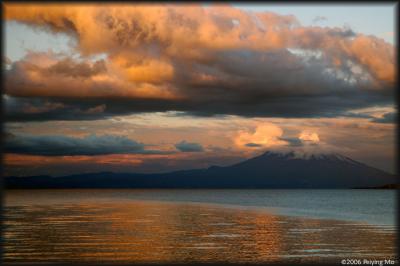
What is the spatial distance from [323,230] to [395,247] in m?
15.3

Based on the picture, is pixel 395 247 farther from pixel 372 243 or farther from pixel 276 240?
pixel 276 240

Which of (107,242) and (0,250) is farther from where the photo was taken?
(107,242)

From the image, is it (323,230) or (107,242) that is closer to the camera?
(107,242)

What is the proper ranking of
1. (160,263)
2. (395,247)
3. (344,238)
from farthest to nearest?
(344,238)
(395,247)
(160,263)

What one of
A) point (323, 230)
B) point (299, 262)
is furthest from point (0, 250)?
point (323, 230)

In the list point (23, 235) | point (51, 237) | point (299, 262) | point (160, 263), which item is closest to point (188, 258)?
point (160, 263)

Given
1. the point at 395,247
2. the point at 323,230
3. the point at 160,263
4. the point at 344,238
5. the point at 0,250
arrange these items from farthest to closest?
the point at 323,230 < the point at 344,238 < the point at 395,247 < the point at 0,250 < the point at 160,263

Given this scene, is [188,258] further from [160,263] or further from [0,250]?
[0,250]

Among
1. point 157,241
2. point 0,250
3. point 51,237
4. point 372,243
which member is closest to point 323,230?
point 372,243

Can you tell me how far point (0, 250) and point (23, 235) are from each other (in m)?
11.2

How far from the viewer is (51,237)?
4516 cm

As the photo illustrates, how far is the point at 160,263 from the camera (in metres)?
32.7

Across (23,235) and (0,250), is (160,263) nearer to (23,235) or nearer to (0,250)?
(0,250)

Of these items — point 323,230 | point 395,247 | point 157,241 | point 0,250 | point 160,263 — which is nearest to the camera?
point 160,263
